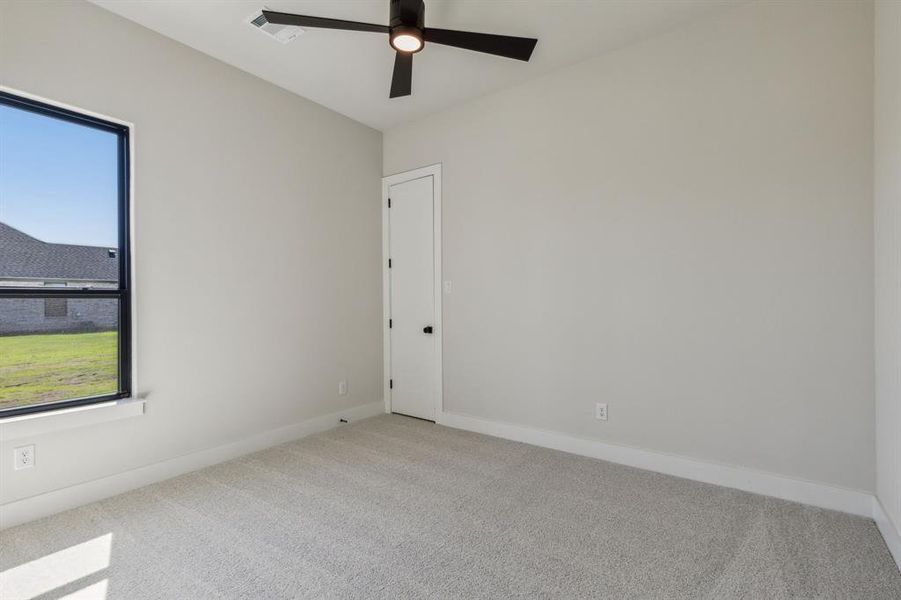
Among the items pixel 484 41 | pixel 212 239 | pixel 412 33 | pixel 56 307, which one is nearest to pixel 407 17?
pixel 412 33

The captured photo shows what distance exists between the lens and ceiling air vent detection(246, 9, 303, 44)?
2.69m

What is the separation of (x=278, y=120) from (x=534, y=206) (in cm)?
222

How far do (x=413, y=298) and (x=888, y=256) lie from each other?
3.32 metres

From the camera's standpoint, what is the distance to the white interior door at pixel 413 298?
4141mm

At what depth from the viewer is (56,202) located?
2477 millimetres

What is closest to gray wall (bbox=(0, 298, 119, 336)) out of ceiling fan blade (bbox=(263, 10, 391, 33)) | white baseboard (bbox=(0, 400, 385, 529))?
white baseboard (bbox=(0, 400, 385, 529))

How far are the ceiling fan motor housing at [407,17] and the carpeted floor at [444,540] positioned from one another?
2.55 metres

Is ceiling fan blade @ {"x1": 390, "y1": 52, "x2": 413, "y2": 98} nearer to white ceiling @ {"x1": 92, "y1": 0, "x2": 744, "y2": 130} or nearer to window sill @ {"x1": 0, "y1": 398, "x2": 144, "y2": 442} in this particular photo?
white ceiling @ {"x1": 92, "y1": 0, "x2": 744, "y2": 130}

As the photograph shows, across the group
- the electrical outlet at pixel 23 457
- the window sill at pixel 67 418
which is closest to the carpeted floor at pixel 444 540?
the electrical outlet at pixel 23 457

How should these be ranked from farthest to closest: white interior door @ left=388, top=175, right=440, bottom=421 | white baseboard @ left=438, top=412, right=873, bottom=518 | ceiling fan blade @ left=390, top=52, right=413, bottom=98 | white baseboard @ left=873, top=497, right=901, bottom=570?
1. white interior door @ left=388, top=175, right=440, bottom=421
2. ceiling fan blade @ left=390, top=52, right=413, bottom=98
3. white baseboard @ left=438, top=412, right=873, bottom=518
4. white baseboard @ left=873, top=497, right=901, bottom=570

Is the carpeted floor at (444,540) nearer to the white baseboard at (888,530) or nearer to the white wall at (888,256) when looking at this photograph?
the white baseboard at (888,530)

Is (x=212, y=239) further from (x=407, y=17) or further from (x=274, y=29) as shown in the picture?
(x=407, y=17)

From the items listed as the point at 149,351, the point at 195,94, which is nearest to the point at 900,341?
the point at 149,351

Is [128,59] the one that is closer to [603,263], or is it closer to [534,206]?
[534,206]
